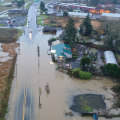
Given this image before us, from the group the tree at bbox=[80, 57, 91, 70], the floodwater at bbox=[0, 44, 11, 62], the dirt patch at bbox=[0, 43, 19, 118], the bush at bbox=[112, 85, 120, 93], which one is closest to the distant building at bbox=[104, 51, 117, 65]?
the tree at bbox=[80, 57, 91, 70]

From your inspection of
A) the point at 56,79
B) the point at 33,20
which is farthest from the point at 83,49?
the point at 33,20

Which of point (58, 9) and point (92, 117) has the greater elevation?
point (58, 9)

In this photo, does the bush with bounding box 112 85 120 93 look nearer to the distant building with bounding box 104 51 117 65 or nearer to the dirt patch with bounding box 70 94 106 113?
the dirt patch with bounding box 70 94 106 113

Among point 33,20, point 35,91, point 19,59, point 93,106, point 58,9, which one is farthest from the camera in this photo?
point 58,9

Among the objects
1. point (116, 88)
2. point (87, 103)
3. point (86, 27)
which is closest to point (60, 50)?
point (116, 88)

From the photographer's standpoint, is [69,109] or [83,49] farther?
[83,49]

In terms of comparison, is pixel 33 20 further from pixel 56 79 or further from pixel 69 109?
pixel 69 109
